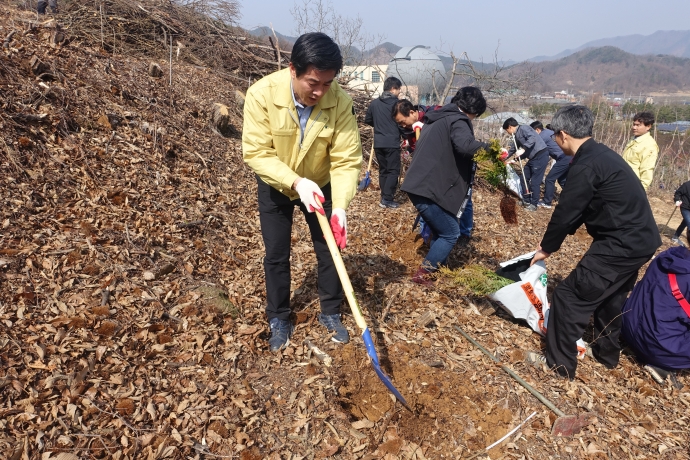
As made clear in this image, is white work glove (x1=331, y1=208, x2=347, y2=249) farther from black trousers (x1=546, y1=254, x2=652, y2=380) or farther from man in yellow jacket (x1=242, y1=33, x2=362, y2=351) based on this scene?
black trousers (x1=546, y1=254, x2=652, y2=380)

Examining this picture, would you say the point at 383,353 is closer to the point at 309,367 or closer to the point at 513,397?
the point at 309,367

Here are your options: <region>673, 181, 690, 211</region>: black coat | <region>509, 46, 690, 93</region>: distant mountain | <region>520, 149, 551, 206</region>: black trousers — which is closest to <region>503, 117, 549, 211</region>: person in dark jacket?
<region>520, 149, 551, 206</region>: black trousers

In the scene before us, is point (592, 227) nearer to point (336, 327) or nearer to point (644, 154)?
point (336, 327)

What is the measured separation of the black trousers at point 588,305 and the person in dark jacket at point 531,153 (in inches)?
182

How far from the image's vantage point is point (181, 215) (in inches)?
158

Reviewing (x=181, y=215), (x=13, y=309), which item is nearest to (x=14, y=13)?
(x=181, y=215)

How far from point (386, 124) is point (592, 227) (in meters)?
3.82

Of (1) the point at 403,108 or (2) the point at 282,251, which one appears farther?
(1) the point at 403,108

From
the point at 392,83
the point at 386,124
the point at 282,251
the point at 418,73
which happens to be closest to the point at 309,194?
the point at 282,251

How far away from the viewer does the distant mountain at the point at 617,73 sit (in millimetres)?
73375

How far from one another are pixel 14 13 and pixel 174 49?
9.16 feet

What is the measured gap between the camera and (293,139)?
90.0 inches

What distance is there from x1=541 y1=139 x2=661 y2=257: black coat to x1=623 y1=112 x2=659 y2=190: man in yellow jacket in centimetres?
392

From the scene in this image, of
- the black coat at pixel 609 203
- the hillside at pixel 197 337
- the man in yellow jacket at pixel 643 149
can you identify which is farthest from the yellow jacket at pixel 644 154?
the black coat at pixel 609 203
